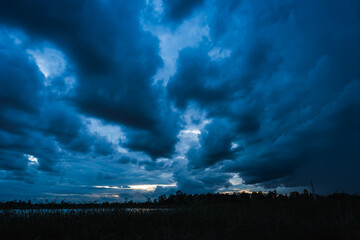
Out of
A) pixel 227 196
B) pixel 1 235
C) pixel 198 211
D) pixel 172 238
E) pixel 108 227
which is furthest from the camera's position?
pixel 227 196

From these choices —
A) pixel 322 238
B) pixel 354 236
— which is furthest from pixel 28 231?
pixel 354 236

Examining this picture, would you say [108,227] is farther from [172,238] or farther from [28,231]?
[172,238]

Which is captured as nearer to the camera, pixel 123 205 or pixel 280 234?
pixel 280 234

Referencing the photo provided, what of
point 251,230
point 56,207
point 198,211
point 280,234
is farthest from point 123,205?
point 280,234

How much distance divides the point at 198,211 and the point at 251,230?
9.78m

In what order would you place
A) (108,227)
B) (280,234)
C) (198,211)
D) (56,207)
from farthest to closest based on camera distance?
(56,207) < (198,211) < (108,227) < (280,234)

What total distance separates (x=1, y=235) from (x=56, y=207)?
1421 cm

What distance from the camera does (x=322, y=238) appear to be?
494 inches

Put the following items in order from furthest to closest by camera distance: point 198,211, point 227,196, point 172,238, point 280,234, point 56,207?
point 227,196 < point 56,207 < point 198,211 < point 280,234 < point 172,238

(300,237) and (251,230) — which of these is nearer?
(300,237)

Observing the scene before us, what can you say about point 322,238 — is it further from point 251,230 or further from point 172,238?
point 172,238

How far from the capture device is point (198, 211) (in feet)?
74.1

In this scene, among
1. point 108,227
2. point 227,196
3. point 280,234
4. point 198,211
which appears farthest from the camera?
point 227,196

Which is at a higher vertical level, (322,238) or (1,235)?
(1,235)
